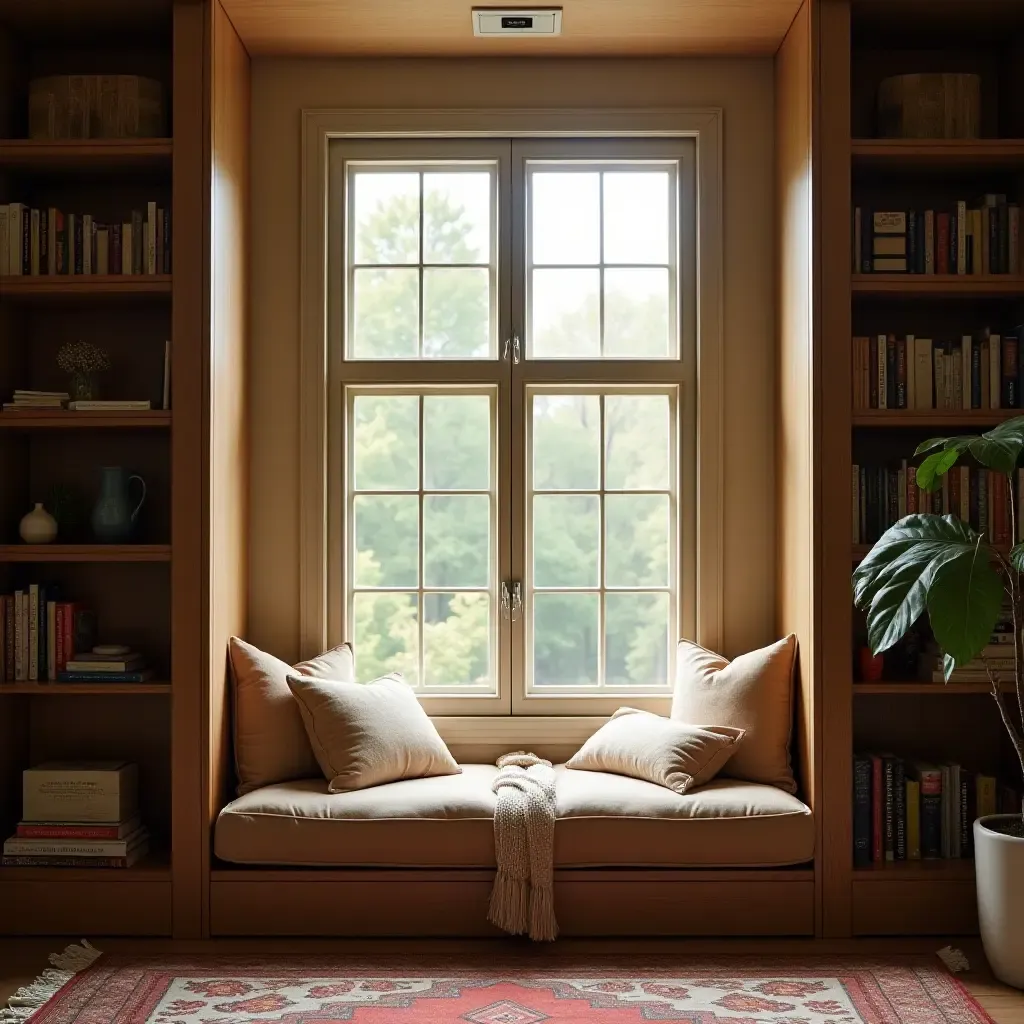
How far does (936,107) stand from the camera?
12.0 feet

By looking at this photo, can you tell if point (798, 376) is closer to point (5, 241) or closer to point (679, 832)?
point (679, 832)

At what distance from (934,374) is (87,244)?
9.26 feet

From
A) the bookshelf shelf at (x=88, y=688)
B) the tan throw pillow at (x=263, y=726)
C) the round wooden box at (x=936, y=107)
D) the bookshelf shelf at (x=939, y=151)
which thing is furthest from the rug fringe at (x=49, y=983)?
the round wooden box at (x=936, y=107)

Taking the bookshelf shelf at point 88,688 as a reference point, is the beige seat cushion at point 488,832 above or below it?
below

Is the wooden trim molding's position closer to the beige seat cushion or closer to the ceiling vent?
the ceiling vent

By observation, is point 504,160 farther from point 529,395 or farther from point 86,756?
point 86,756

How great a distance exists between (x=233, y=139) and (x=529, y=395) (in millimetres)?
1341

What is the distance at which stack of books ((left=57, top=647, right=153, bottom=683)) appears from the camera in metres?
3.56

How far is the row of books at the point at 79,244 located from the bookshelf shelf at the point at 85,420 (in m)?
0.48

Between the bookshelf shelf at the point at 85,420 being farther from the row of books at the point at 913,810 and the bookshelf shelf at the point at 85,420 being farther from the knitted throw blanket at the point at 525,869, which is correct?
the row of books at the point at 913,810

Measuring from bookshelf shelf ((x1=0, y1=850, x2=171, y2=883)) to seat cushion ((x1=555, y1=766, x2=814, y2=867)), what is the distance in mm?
1263

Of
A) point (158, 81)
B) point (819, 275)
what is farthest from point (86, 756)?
point (819, 275)

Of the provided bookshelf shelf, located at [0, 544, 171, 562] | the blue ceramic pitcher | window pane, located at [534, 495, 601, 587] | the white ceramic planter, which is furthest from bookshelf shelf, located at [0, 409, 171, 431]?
the white ceramic planter

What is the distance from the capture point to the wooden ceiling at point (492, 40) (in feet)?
11.7
